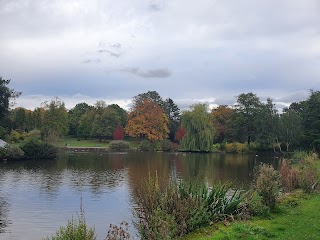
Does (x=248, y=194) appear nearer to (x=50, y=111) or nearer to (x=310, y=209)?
(x=310, y=209)

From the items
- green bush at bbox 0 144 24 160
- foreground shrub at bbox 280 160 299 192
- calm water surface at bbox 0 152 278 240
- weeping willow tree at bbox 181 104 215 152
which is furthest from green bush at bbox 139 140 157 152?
foreground shrub at bbox 280 160 299 192

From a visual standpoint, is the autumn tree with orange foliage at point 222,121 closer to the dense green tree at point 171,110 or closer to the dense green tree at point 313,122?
the dense green tree at point 171,110

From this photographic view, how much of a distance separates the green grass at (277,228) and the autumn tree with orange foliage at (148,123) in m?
64.8

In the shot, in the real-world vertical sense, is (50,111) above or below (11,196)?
above

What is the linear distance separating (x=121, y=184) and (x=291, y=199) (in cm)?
1479

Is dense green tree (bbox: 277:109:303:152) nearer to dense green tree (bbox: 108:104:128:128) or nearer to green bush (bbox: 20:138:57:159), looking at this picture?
green bush (bbox: 20:138:57:159)

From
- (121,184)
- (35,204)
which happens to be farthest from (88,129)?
(35,204)

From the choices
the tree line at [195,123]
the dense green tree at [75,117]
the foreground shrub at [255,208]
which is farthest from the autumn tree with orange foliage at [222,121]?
the foreground shrub at [255,208]

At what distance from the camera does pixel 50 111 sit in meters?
75.9

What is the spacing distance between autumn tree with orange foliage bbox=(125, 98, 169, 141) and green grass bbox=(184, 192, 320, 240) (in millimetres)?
64782

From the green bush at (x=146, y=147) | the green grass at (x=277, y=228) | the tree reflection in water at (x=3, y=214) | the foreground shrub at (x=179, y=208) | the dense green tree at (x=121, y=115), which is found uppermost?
the dense green tree at (x=121, y=115)

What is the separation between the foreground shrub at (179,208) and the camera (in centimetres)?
911

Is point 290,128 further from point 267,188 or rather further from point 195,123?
point 267,188

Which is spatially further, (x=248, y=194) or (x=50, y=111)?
(x=50, y=111)
